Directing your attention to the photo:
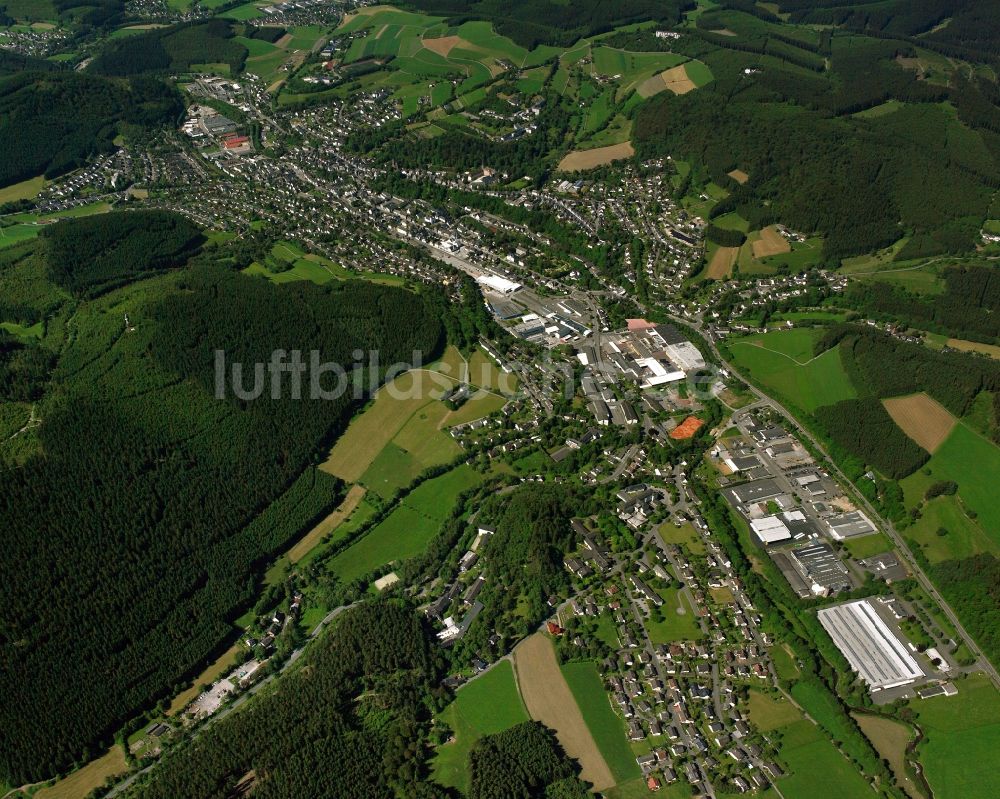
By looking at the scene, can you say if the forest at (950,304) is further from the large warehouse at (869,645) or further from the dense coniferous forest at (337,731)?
the dense coniferous forest at (337,731)

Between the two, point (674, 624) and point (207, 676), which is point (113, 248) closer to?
point (207, 676)

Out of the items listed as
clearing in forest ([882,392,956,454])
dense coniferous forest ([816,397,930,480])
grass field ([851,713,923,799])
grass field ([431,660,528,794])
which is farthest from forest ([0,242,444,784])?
clearing in forest ([882,392,956,454])

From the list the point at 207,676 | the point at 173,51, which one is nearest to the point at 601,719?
the point at 207,676

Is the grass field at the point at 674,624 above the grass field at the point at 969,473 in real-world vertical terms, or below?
below

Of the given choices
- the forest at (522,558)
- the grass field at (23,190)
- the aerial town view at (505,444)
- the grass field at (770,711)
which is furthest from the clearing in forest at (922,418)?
the grass field at (23,190)

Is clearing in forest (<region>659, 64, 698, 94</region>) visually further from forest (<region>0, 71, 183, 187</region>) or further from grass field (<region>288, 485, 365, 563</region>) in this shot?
grass field (<region>288, 485, 365, 563</region>)

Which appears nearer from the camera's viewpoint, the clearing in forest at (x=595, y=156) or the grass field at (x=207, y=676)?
the grass field at (x=207, y=676)
